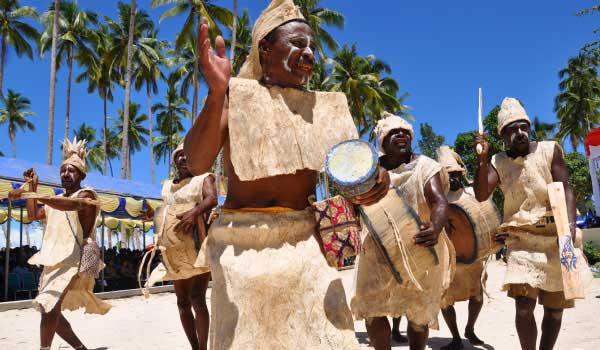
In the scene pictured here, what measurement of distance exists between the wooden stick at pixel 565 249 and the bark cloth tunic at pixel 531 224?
20 centimetres

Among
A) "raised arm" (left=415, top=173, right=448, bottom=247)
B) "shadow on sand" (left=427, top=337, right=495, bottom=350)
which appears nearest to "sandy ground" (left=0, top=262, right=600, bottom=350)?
"shadow on sand" (left=427, top=337, right=495, bottom=350)

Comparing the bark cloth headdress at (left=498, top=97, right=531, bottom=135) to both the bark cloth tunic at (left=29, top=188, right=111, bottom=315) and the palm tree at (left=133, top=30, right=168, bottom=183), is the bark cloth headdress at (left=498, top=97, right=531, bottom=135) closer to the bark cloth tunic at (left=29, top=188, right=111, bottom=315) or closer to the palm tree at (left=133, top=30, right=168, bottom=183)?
the bark cloth tunic at (left=29, top=188, right=111, bottom=315)

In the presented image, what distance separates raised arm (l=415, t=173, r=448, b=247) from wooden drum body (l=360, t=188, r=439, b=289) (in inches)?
1.9

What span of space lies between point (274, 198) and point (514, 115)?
9.44 ft

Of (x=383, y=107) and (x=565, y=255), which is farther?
(x=383, y=107)

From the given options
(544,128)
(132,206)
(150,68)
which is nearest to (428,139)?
(544,128)

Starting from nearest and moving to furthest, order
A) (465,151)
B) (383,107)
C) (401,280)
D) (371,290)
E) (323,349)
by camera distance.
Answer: (323,349), (401,280), (371,290), (465,151), (383,107)

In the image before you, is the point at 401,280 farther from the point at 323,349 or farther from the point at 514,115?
the point at 514,115

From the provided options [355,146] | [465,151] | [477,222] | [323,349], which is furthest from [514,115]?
[465,151]

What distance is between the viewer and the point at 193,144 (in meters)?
2.17

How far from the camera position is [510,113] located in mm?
4473

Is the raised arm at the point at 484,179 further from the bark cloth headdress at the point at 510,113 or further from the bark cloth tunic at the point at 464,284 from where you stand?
the bark cloth tunic at the point at 464,284

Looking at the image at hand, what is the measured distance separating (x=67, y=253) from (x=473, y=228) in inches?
147

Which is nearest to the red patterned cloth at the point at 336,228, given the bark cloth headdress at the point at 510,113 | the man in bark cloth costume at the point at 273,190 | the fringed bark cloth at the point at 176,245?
the man in bark cloth costume at the point at 273,190
